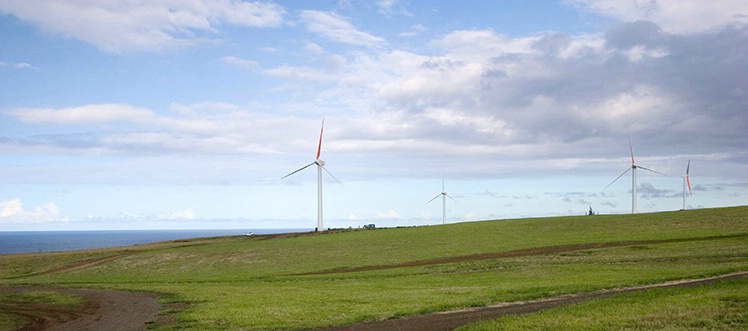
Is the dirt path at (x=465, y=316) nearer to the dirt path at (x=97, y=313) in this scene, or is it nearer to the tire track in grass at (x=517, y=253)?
the dirt path at (x=97, y=313)

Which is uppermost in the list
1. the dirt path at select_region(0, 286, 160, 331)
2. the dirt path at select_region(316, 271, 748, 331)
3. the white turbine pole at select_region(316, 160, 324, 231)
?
the white turbine pole at select_region(316, 160, 324, 231)

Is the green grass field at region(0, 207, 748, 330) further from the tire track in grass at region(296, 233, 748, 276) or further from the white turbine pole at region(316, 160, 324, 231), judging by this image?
the white turbine pole at region(316, 160, 324, 231)

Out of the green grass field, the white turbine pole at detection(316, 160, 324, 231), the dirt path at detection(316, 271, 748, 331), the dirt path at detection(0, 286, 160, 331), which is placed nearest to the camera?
the dirt path at detection(316, 271, 748, 331)

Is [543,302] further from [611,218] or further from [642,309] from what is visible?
[611,218]

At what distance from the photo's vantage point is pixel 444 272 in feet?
178

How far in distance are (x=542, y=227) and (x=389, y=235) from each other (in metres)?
23.7

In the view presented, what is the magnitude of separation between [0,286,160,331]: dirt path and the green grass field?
1757mm

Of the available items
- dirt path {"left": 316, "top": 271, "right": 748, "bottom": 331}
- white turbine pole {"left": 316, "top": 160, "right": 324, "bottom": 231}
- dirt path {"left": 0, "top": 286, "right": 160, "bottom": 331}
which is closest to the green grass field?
dirt path {"left": 316, "top": 271, "right": 748, "bottom": 331}

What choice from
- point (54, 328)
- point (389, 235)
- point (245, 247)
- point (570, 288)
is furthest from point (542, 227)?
point (54, 328)

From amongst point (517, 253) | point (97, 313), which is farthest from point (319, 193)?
point (97, 313)

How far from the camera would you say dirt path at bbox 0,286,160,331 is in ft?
94.5

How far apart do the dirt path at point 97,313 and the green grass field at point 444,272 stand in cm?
176

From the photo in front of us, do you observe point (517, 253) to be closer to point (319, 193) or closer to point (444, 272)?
point (444, 272)

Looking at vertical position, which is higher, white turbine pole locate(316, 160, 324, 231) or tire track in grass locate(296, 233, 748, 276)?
white turbine pole locate(316, 160, 324, 231)
